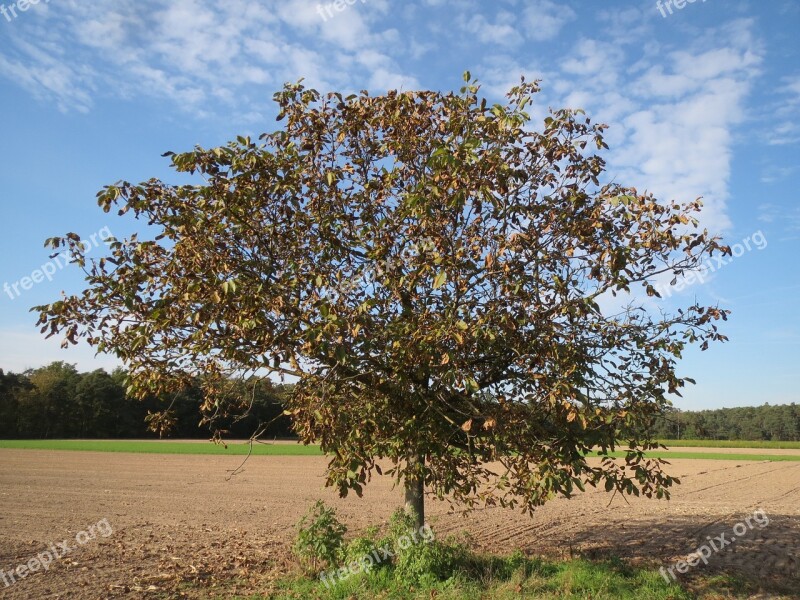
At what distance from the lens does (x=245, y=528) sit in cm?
1645

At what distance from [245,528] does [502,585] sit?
9839mm

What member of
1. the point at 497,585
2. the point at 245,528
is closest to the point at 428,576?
the point at 497,585

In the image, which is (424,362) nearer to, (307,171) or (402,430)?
(402,430)

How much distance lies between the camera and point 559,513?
66.9 feet

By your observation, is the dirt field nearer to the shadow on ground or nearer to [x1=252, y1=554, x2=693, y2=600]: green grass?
the shadow on ground

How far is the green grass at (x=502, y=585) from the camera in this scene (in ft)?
27.3

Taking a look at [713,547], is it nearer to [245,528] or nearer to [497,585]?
[497,585]

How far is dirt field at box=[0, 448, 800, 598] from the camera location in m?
10.3

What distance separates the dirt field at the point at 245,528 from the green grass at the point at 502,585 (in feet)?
4.46

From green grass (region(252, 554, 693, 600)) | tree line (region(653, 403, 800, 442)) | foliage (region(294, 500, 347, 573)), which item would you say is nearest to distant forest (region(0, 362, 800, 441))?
tree line (region(653, 403, 800, 442))

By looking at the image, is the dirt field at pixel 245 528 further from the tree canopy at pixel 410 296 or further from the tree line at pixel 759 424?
the tree line at pixel 759 424

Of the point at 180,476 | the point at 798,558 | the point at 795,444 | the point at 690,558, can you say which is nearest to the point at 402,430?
the point at 690,558

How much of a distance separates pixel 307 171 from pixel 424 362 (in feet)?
10.5

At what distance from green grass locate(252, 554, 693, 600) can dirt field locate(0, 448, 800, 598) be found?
53.5 inches
